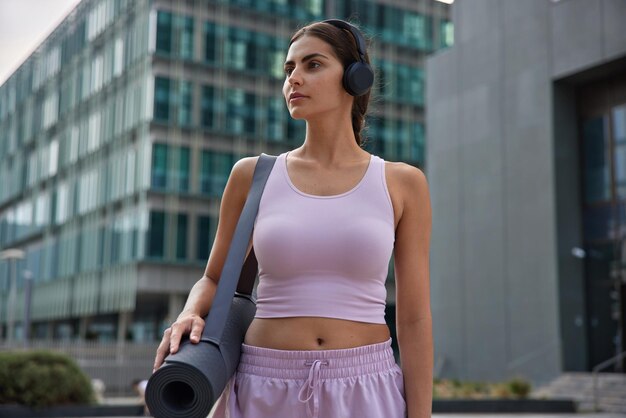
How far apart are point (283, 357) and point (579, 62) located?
3163 cm

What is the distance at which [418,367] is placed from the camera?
2650mm

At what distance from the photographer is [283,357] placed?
8.48 feet

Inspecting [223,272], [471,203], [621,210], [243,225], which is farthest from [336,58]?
[471,203]

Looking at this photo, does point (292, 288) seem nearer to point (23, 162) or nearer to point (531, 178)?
point (531, 178)

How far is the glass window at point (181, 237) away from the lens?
148ft

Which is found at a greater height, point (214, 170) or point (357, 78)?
point (214, 170)

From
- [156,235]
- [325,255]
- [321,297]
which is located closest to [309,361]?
[321,297]

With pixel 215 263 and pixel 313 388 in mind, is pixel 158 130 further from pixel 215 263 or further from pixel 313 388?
pixel 313 388

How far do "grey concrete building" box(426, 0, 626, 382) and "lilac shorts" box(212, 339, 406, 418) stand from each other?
30.1 meters

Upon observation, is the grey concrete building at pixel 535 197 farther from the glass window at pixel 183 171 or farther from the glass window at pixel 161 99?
the glass window at pixel 161 99

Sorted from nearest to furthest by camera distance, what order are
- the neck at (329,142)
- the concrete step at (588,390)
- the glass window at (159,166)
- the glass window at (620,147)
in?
the neck at (329,142), the concrete step at (588,390), the glass window at (620,147), the glass window at (159,166)

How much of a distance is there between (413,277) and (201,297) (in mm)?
665

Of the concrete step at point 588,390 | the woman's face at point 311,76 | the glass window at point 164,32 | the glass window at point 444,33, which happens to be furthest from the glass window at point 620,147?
the woman's face at point 311,76

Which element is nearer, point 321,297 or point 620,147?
point 321,297
